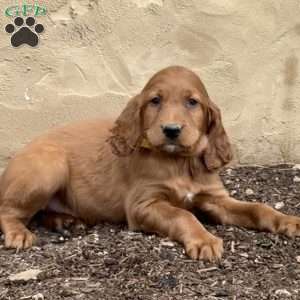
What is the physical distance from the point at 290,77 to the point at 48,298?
143 inches

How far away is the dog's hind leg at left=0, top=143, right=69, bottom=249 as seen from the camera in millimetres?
5547

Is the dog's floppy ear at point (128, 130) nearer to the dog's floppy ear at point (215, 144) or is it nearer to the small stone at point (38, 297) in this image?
the dog's floppy ear at point (215, 144)

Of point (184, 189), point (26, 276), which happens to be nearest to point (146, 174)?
point (184, 189)

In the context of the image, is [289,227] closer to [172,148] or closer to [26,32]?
[172,148]

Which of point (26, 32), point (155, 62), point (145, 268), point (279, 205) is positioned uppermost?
point (26, 32)

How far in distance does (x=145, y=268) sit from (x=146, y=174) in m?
0.97

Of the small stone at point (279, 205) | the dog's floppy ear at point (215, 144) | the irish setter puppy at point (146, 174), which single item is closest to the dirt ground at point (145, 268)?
the irish setter puppy at point (146, 174)

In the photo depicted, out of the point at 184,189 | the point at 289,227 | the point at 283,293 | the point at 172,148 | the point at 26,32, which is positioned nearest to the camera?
the point at 283,293

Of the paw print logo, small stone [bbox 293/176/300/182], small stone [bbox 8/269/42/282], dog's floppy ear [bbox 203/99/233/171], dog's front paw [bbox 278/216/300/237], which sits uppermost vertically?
the paw print logo

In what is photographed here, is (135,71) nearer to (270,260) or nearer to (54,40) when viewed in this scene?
(54,40)

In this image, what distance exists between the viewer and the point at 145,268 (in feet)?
15.3

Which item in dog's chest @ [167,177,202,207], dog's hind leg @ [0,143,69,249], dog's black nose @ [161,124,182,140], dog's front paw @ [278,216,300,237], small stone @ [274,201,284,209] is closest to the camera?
dog's black nose @ [161,124,182,140]

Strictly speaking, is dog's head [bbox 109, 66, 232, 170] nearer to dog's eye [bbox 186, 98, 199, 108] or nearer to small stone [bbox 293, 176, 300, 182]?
dog's eye [bbox 186, 98, 199, 108]

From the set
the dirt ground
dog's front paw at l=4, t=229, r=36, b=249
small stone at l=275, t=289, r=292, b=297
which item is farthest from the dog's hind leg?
small stone at l=275, t=289, r=292, b=297
